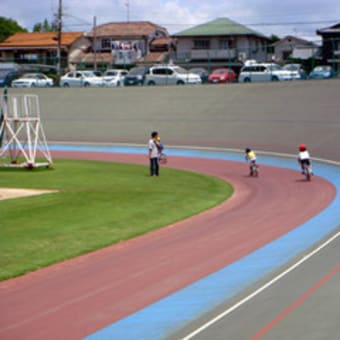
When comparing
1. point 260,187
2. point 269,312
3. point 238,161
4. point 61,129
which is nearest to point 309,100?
point 238,161

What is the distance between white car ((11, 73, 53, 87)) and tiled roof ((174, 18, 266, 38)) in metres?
26.2

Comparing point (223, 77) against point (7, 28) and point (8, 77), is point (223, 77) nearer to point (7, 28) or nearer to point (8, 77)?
point (8, 77)

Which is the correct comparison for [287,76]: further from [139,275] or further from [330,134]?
[139,275]

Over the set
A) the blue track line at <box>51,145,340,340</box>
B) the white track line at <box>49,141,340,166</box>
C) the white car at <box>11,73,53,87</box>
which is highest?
the white car at <box>11,73,53,87</box>

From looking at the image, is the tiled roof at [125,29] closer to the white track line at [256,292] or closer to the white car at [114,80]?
the white car at [114,80]

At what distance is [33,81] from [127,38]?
116 ft

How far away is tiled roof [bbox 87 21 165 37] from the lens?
348 ft

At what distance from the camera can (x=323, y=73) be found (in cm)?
5584

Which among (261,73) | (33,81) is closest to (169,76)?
(261,73)

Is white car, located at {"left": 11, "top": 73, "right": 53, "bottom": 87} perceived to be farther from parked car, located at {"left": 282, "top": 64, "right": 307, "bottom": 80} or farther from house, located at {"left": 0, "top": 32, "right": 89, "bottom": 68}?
house, located at {"left": 0, "top": 32, "right": 89, "bottom": 68}

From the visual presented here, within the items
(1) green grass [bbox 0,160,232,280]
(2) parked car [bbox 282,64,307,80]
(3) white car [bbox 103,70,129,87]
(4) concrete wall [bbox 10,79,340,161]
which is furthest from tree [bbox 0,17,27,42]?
(1) green grass [bbox 0,160,232,280]

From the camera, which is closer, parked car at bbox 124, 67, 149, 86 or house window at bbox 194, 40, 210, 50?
parked car at bbox 124, 67, 149, 86

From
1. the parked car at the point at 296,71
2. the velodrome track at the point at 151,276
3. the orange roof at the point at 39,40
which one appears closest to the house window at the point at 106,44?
the orange roof at the point at 39,40

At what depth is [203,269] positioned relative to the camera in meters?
15.2
